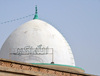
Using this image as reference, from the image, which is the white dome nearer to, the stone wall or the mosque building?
the mosque building

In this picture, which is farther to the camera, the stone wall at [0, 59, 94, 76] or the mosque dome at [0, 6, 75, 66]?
the mosque dome at [0, 6, 75, 66]

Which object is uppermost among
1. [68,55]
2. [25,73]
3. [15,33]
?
[15,33]

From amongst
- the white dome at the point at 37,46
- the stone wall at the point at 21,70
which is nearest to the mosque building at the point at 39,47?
the white dome at the point at 37,46

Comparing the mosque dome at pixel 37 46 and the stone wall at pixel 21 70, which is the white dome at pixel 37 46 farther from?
the stone wall at pixel 21 70

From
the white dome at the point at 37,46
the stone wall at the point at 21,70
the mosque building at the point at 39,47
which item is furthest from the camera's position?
the white dome at the point at 37,46

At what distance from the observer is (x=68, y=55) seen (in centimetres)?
2775

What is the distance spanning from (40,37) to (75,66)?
12.1 feet

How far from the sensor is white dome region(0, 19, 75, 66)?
2612 cm

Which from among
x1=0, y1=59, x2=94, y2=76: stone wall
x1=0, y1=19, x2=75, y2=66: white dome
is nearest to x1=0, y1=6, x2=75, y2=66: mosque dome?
x1=0, y1=19, x2=75, y2=66: white dome

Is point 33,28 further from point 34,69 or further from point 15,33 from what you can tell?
point 34,69

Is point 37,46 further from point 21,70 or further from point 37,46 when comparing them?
point 21,70

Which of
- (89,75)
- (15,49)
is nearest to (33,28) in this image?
(15,49)

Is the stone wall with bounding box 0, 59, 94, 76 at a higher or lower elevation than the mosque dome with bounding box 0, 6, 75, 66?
lower

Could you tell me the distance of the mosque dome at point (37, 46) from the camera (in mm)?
26125
